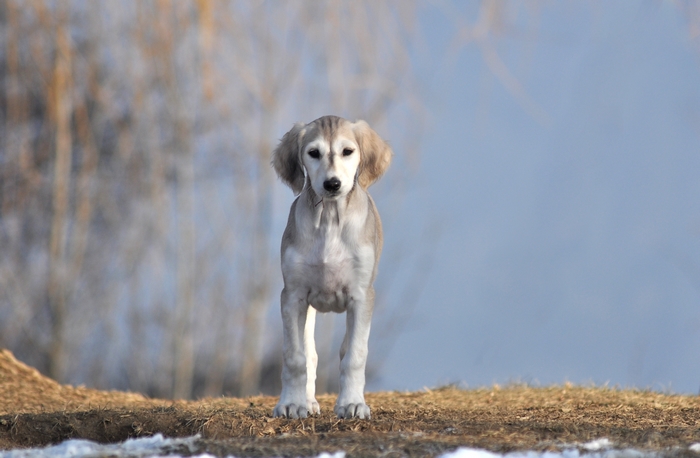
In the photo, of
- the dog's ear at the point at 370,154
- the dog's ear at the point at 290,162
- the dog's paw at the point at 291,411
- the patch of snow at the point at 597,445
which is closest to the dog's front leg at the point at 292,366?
the dog's paw at the point at 291,411

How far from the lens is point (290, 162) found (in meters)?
4.79

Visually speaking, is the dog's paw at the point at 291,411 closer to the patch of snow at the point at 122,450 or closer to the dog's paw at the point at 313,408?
the dog's paw at the point at 313,408

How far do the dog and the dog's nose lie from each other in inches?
4.7

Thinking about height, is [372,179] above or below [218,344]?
below

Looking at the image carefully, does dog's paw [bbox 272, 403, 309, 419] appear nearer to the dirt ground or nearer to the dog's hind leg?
the dirt ground

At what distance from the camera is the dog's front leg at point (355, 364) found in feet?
14.5

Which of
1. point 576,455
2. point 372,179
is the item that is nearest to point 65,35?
point 372,179

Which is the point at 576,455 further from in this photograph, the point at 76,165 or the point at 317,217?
the point at 76,165

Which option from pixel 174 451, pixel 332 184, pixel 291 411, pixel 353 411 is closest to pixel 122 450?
pixel 174 451

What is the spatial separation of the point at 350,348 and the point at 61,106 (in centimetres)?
723

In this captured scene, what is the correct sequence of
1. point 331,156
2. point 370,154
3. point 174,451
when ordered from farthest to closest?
1. point 370,154
2. point 331,156
3. point 174,451

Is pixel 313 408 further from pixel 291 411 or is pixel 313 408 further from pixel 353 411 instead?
pixel 353 411

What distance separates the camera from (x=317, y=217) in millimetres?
4555

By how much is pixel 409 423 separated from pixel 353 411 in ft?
1.06
